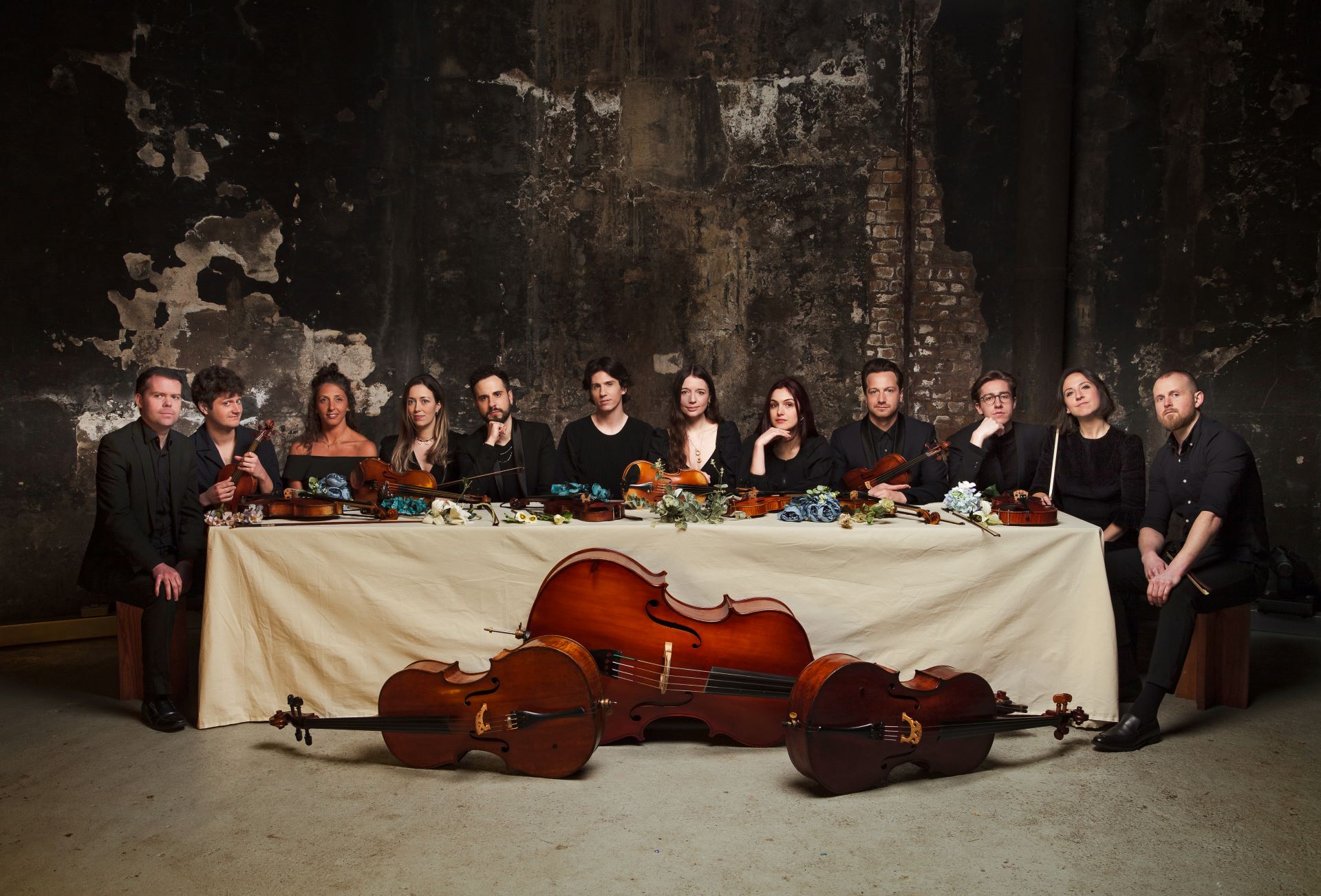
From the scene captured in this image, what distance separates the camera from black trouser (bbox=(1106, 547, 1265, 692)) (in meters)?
4.05

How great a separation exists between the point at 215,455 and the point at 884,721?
361cm

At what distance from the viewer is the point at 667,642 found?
12.4 feet

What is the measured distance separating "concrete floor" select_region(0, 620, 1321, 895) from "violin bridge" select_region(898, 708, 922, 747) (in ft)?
0.69

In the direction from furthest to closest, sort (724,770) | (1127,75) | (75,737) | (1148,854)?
1. (1127,75)
2. (75,737)
3. (724,770)
4. (1148,854)

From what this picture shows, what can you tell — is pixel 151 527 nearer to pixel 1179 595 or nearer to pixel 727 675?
pixel 727 675

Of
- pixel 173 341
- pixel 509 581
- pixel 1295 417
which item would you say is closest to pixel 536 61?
pixel 173 341

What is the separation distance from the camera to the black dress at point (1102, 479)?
190 inches

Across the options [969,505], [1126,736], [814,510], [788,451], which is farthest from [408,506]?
[1126,736]

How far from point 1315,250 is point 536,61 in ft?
17.9

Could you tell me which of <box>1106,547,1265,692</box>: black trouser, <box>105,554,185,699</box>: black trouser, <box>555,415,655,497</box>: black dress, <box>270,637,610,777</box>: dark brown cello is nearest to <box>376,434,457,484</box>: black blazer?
<box>555,415,655,497</box>: black dress

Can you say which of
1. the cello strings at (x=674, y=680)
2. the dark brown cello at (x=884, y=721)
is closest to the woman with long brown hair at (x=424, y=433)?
the cello strings at (x=674, y=680)

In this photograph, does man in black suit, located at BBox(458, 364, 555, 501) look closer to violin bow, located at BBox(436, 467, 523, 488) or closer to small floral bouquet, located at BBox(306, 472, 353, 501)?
violin bow, located at BBox(436, 467, 523, 488)

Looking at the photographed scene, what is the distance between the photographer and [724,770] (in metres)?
3.77

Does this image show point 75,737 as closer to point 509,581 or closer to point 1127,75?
point 509,581
